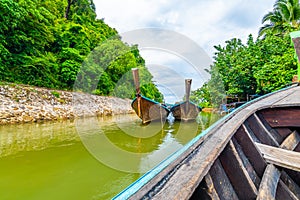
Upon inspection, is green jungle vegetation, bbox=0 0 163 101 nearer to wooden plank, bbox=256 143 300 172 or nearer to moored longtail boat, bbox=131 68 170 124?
moored longtail boat, bbox=131 68 170 124

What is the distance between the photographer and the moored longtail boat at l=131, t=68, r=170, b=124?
6.64 meters

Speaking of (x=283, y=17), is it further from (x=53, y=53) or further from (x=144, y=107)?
(x=53, y=53)

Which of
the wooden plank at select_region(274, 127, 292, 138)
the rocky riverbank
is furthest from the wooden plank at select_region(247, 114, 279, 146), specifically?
the rocky riverbank

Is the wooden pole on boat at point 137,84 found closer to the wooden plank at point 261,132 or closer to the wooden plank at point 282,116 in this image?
the wooden plank at point 282,116

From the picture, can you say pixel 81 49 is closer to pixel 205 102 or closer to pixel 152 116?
pixel 152 116

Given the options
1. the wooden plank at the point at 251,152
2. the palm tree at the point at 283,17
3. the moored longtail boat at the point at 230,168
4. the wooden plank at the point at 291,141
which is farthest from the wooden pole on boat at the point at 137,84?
the palm tree at the point at 283,17

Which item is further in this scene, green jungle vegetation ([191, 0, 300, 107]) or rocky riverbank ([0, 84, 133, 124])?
green jungle vegetation ([191, 0, 300, 107])

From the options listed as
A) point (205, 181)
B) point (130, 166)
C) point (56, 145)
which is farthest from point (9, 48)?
point (205, 181)

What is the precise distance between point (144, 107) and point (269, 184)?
6209 millimetres

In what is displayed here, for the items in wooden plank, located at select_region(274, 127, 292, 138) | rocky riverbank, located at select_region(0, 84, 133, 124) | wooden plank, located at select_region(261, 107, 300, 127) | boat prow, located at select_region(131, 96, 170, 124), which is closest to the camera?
wooden plank, located at select_region(261, 107, 300, 127)

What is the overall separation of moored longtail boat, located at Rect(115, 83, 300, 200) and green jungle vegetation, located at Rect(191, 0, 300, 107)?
326 inches

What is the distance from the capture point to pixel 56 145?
12.3 feet

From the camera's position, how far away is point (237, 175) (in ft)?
3.31

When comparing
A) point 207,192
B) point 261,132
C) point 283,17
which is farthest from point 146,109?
point 283,17
